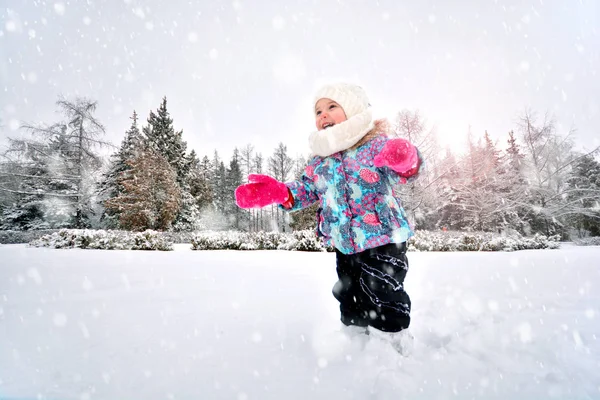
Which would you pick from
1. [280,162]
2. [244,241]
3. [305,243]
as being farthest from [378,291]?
[280,162]

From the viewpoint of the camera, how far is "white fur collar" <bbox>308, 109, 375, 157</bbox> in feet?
5.77

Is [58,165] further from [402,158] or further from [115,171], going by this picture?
[402,158]

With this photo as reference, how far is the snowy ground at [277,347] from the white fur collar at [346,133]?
112 centimetres

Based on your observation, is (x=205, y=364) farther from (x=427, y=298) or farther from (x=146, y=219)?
(x=146, y=219)

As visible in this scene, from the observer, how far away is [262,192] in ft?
6.41

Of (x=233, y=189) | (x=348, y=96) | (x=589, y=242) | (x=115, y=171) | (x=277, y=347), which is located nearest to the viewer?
(x=277, y=347)

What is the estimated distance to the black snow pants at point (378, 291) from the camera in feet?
4.85

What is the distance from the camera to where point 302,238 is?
9.57 metres

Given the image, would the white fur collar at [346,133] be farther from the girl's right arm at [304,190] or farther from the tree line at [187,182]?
the tree line at [187,182]

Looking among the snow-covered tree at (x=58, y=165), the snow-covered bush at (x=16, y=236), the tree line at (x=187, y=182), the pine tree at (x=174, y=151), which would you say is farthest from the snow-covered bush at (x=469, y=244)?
the snow-covered tree at (x=58, y=165)

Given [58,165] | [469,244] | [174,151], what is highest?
[174,151]

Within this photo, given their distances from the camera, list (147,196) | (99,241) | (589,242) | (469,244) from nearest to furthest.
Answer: (99,241) → (469,244) → (589,242) → (147,196)

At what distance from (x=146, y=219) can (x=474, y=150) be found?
25.8 metres

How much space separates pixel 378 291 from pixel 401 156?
760mm
